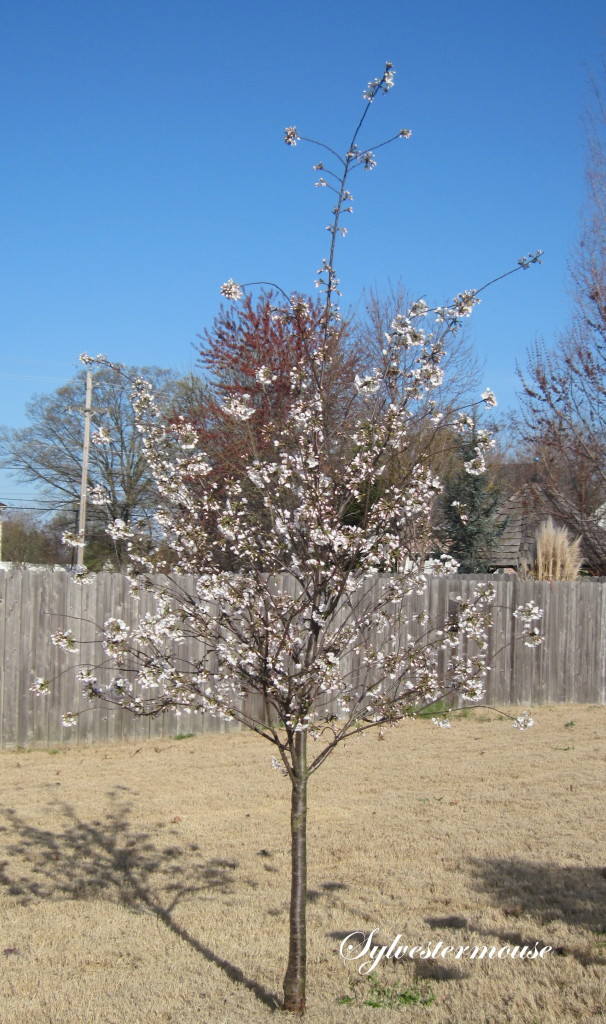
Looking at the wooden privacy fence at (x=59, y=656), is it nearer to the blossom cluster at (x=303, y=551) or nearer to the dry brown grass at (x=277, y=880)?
the dry brown grass at (x=277, y=880)

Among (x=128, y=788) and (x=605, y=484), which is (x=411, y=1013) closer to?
(x=128, y=788)

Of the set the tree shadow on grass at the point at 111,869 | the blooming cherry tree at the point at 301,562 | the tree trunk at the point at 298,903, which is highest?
the blooming cherry tree at the point at 301,562

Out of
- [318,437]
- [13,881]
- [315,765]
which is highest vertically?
[318,437]

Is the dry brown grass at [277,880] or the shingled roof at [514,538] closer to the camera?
the dry brown grass at [277,880]

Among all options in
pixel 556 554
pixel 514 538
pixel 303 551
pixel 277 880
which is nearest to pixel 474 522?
pixel 514 538

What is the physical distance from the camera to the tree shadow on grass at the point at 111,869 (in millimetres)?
5453

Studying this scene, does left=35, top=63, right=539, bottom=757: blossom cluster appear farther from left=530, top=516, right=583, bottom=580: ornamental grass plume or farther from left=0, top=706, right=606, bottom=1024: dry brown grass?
left=530, top=516, right=583, bottom=580: ornamental grass plume

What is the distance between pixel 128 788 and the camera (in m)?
8.02

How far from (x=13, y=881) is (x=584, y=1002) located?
3.55 metres

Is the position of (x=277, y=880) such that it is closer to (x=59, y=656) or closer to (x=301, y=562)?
(x=301, y=562)

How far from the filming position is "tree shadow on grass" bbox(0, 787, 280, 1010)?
17.9 feet

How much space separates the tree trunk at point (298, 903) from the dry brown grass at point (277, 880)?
108 millimetres

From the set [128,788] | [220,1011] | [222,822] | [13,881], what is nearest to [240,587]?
[220,1011]

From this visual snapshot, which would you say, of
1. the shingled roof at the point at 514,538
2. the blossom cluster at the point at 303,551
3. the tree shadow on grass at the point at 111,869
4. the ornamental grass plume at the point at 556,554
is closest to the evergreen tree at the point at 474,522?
the shingled roof at the point at 514,538
